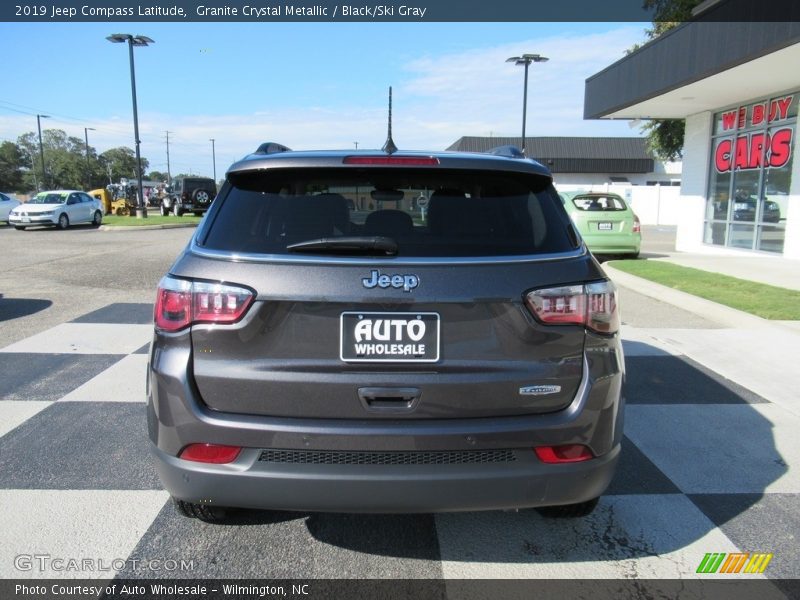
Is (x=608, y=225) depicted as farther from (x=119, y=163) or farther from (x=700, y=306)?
(x=119, y=163)

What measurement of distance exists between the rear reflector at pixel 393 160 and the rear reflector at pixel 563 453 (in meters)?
1.23

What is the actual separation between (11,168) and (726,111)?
4641 inches

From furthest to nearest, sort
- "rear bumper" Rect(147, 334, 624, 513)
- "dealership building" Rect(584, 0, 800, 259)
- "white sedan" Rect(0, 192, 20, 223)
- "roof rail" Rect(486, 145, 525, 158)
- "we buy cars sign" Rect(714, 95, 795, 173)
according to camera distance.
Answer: "white sedan" Rect(0, 192, 20, 223), "we buy cars sign" Rect(714, 95, 795, 173), "dealership building" Rect(584, 0, 800, 259), "roof rail" Rect(486, 145, 525, 158), "rear bumper" Rect(147, 334, 624, 513)

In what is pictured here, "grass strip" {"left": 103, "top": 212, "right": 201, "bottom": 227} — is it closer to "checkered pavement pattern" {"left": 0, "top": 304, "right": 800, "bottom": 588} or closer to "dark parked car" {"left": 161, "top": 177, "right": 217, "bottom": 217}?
"dark parked car" {"left": 161, "top": 177, "right": 217, "bottom": 217}

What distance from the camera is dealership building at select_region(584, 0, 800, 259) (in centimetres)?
1119

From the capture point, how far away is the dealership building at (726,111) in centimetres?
1119

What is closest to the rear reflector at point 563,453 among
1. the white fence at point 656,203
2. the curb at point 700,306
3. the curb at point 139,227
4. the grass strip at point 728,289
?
the curb at point 700,306

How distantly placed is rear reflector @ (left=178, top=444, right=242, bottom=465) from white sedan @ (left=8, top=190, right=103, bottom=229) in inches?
999

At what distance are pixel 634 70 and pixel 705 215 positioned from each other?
465cm

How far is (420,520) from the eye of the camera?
298 cm

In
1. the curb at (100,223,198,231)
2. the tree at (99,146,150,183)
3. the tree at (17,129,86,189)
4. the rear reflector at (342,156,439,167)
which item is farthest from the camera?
the tree at (99,146,150,183)

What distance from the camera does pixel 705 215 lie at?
17.1 metres

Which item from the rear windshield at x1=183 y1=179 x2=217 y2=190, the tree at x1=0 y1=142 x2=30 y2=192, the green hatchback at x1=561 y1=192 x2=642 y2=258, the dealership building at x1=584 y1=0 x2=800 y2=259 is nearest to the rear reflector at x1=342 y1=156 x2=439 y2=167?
the dealership building at x1=584 y1=0 x2=800 y2=259

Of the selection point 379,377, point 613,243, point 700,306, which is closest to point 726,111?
point 613,243
